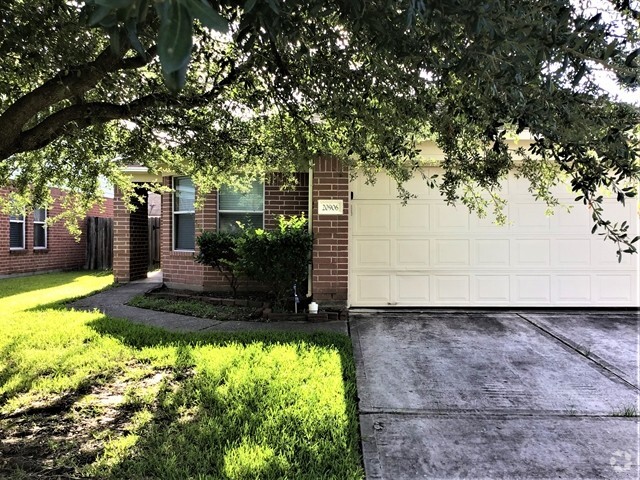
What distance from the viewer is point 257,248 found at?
6.69 m

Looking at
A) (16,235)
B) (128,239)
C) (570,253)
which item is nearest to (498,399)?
(570,253)

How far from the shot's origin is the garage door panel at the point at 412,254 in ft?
24.2

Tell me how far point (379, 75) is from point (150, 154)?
318cm

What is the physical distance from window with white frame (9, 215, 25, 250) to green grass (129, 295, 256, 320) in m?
7.31

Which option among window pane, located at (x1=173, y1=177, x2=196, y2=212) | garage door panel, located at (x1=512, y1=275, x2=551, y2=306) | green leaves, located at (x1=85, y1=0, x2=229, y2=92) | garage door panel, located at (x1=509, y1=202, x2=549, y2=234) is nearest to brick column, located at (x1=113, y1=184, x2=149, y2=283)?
window pane, located at (x1=173, y1=177, x2=196, y2=212)

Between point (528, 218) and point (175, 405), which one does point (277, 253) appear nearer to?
point (175, 405)

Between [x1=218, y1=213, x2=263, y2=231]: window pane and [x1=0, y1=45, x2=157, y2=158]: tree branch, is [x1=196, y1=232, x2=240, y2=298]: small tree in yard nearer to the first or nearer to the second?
[x1=218, y1=213, x2=263, y2=231]: window pane

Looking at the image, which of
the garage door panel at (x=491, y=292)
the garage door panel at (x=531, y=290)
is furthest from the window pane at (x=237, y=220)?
the garage door panel at (x=531, y=290)

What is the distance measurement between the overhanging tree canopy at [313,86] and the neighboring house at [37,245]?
8631mm

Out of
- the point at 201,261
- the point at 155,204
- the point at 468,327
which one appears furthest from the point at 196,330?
the point at 155,204

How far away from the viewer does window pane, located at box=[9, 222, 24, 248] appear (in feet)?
42.3

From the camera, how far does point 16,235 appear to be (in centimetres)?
1312

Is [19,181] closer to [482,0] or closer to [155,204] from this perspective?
[482,0]

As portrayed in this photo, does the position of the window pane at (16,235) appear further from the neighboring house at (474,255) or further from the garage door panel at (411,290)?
the garage door panel at (411,290)
